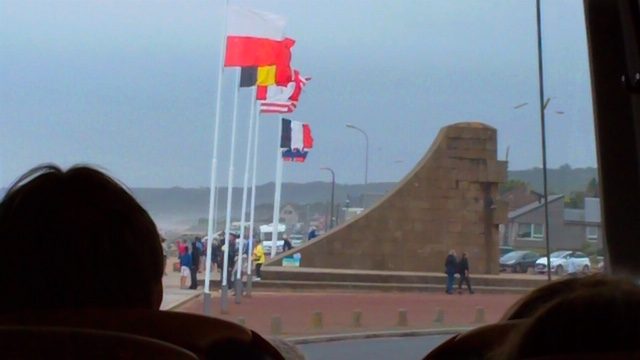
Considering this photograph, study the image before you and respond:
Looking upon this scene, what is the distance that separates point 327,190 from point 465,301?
1.48 m

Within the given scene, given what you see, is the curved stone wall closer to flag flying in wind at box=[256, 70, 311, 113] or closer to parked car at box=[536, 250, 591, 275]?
flag flying in wind at box=[256, 70, 311, 113]

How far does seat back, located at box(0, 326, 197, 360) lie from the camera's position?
1456 millimetres

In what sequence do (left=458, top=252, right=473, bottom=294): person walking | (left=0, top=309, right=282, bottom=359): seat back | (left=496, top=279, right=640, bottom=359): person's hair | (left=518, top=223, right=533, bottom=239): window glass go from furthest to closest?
1. (left=458, top=252, right=473, bottom=294): person walking
2. (left=518, top=223, right=533, bottom=239): window glass
3. (left=0, top=309, right=282, bottom=359): seat back
4. (left=496, top=279, right=640, bottom=359): person's hair

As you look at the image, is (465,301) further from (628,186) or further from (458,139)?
(628,186)

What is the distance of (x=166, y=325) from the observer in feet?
5.35

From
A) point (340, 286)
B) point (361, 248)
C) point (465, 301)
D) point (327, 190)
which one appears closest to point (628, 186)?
point (327, 190)

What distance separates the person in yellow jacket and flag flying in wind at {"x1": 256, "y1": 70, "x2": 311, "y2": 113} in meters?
0.80

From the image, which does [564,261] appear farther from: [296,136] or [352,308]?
[352,308]

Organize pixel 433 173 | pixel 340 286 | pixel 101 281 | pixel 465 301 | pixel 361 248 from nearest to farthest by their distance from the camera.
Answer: pixel 101 281
pixel 465 301
pixel 433 173
pixel 340 286
pixel 361 248

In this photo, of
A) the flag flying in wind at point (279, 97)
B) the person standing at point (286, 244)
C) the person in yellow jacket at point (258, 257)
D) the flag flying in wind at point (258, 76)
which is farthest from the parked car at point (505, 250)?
the flag flying in wind at point (258, 76)

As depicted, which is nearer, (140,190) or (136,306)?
(136,306)

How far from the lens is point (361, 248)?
8.10m

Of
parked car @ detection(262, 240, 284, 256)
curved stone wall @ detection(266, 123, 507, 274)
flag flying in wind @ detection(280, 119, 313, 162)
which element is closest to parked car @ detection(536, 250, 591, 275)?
curved stone wall @ detection(266, 123, 507, 274)

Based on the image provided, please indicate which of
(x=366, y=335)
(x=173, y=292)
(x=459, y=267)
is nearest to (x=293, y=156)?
(x=366, y=335)
